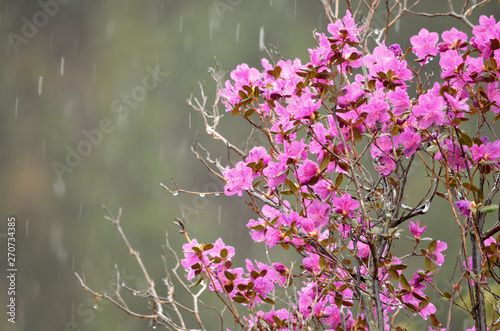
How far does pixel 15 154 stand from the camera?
8.42 meters

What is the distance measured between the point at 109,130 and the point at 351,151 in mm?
7597

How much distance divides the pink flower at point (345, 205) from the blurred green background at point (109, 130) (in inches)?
235

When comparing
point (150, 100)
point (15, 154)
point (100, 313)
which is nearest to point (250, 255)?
point (100, 313)

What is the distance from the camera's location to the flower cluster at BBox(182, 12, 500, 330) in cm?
104

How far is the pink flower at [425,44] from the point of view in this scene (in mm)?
1170

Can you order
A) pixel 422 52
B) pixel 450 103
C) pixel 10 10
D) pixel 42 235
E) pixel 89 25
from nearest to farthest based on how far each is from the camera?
pixel 450 103 < pixel 422 52 < pixel 42 235 < pixel 10 10 < pixel 89 25

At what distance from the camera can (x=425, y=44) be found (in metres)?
1.18

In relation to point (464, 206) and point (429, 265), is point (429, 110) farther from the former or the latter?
point (429, 265)

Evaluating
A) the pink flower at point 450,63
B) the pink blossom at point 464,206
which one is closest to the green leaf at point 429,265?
the pink blossom at point 464,206

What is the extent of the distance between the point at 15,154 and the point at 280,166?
8166 mm

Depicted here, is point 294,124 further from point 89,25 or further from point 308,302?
point 89,25

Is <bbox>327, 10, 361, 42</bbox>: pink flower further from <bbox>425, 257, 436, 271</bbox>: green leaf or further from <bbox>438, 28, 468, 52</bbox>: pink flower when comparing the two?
<bbox>425, 257, 436, 271</bbox>: green leaf

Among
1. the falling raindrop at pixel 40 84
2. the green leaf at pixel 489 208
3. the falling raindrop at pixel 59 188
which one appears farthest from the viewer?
the falling raindrop at pixel 40 84

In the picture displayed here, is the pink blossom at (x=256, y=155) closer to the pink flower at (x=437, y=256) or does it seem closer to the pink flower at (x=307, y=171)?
the pink flower at (x=307, y=171)
